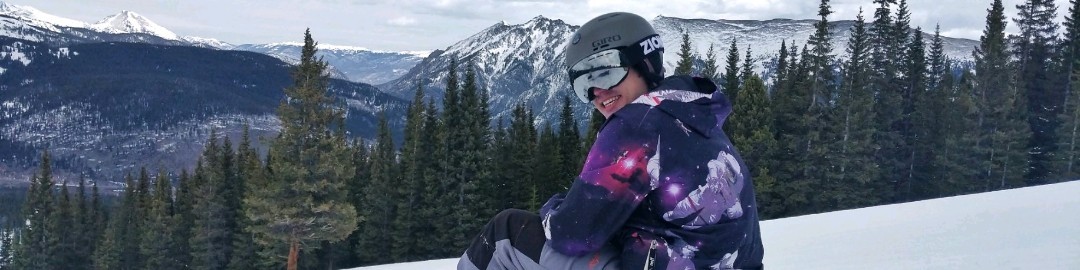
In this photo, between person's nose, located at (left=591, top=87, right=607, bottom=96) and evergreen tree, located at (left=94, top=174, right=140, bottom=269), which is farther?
evergreen tree, located at (left=94, top=174, right=140, bottom=269)

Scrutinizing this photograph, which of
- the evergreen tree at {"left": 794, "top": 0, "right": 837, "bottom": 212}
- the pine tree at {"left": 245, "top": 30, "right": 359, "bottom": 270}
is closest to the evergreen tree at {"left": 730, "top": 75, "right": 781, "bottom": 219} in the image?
the evergreen tree at {"left": 794, "top": 0, "right": 837, "bottom": 212}

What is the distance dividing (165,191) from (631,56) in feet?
203

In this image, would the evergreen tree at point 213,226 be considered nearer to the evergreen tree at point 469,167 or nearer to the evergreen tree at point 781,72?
the evergreen tree at point 469,167

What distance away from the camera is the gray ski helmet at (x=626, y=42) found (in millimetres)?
3127

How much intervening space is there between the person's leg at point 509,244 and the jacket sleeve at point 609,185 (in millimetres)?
374

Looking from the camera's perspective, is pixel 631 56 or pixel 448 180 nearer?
pixel 631 56

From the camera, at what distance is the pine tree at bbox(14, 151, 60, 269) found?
206 feet

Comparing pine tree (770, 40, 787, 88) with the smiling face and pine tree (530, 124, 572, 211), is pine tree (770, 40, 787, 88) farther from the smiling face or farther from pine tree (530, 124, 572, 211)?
the smiling face

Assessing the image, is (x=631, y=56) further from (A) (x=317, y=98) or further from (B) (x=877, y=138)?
(B) (x=877, y=138)

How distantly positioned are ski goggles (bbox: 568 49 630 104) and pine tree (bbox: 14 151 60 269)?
243 feet

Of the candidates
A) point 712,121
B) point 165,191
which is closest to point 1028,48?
point 712,121

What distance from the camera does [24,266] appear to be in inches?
2554

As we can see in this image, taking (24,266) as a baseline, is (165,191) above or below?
above

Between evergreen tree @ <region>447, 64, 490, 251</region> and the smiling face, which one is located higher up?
the smiling face
